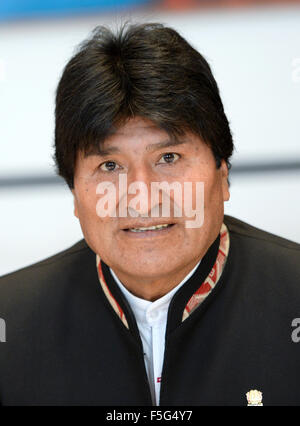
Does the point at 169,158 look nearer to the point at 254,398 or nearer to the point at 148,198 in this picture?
the point at 148,198

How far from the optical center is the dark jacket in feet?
3.38

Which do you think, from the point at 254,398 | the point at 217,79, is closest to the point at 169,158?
the point at 254,398

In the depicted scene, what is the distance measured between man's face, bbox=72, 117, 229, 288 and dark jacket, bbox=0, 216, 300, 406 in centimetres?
8

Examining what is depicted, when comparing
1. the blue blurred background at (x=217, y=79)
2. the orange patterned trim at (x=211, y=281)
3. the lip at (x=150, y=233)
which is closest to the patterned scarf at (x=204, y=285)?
the orange patterned trim at (x=211, y=281)

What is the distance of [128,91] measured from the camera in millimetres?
930

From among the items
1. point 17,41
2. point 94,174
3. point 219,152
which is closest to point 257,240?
point 219,152

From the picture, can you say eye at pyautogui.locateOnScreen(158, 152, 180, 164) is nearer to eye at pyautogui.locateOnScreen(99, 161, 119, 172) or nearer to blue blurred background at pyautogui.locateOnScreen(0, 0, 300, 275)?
eye at pyautogui.locateOnScreen(99, 161, 119, 172)

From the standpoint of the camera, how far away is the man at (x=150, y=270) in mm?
947

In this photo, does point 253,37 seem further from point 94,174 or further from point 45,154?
point 94,174

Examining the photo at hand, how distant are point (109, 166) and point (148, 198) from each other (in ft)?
0.28

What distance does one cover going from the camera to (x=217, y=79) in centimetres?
149

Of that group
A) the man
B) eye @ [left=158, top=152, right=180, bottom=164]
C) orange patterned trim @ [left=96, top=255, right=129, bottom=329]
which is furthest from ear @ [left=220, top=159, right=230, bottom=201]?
orange patterned trim @ [left=96, top=255, right=129, bottom=329]

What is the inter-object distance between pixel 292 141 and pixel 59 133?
2.24 feet

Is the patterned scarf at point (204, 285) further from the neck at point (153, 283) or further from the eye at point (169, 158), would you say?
the eye at point (169, 158)
